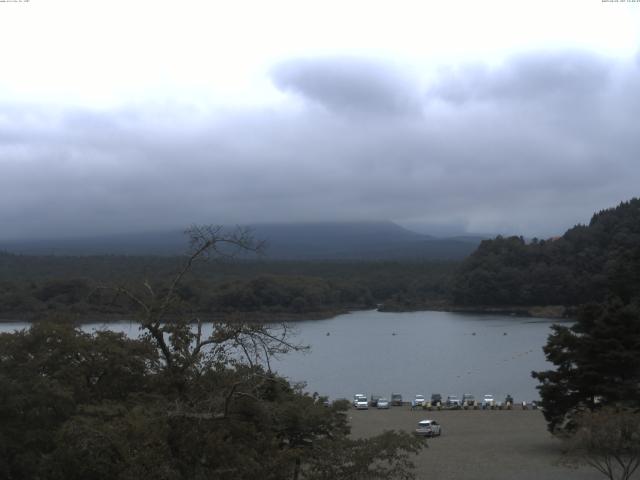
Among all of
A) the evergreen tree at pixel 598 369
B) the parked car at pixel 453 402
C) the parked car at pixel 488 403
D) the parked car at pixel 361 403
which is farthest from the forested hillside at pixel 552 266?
the evergreen tree at pixel 598 369

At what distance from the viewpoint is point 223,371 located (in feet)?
19.3

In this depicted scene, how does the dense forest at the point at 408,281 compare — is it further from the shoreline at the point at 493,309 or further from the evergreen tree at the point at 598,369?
the evergreen tree at the point at 598,369

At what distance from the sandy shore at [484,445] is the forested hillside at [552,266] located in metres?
38.9

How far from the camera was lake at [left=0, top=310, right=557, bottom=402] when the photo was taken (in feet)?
103

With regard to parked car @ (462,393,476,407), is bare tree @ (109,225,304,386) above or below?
above

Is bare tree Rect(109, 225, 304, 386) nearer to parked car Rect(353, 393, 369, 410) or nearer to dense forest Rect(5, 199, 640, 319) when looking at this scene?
parked car Rect(353, 393, 369, 410)

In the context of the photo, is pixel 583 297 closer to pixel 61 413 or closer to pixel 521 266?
pixel 521 266

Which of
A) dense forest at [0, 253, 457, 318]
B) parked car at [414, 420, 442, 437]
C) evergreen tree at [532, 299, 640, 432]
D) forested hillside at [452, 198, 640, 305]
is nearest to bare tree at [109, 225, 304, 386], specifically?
evergreen tree at [532, 299, 640, 432]

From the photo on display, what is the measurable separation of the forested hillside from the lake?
18.0 feet

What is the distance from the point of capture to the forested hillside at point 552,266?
62.2 meters

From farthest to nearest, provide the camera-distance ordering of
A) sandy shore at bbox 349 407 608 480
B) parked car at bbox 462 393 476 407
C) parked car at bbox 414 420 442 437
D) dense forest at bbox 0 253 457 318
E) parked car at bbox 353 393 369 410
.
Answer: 1. dense forest at bbox 0 253 457 318
2. parked car at bbox 462 393 476 407
3. parked car at bbox 353 393 369 410
4. parked car at bbox 414 420 442 437
5. sandy shore at bbox 349 407 608 480

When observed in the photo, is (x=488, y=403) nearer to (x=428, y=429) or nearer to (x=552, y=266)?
(x=428, y=429)

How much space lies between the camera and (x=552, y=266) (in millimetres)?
65125

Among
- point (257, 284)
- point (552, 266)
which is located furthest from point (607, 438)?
point (552, 266)
